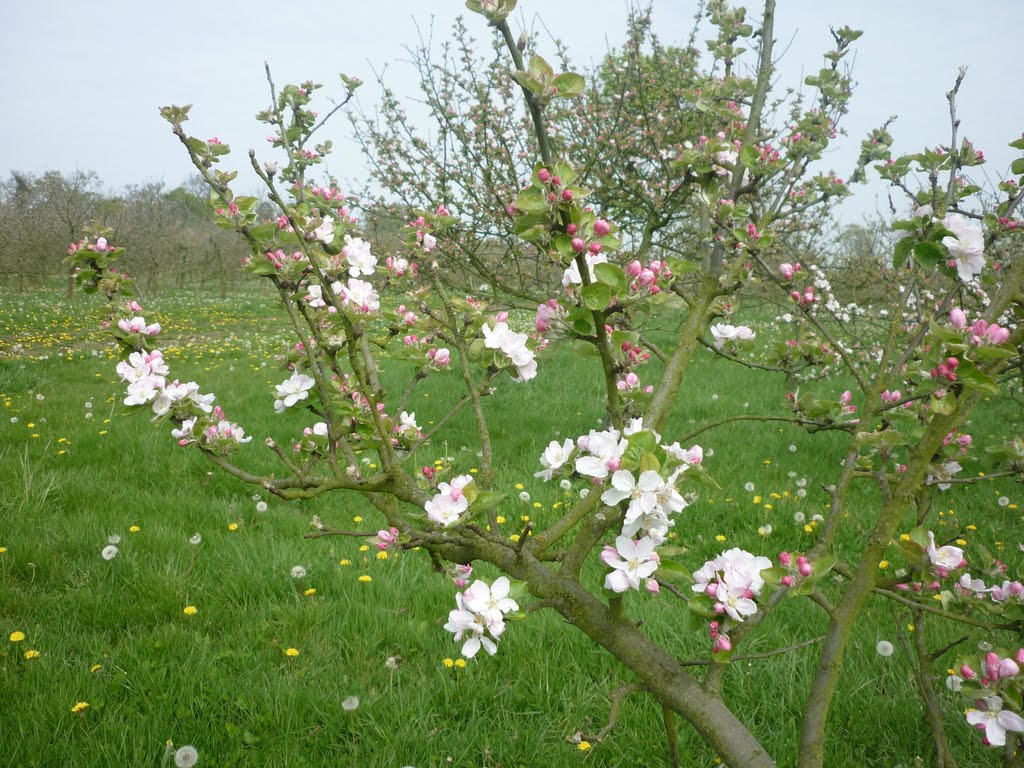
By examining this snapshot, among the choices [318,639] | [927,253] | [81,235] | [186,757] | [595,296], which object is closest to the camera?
[595,296]

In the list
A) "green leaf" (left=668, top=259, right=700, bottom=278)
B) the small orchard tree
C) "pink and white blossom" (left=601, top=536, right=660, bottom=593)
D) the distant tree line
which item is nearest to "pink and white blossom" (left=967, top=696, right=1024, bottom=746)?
the small orchard tree

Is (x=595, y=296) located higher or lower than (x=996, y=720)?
higher

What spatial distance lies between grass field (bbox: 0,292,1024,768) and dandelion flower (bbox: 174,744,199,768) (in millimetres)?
53

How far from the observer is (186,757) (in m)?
1.94

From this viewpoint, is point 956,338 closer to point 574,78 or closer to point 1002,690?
point 1002,690

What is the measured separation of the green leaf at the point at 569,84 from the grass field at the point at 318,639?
1.04m

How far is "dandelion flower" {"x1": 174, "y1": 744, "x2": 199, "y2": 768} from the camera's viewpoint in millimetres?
1919

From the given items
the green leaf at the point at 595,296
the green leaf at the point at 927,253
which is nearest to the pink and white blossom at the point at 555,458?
the green leaf at the point at 595,296

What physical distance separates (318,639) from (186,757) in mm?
661

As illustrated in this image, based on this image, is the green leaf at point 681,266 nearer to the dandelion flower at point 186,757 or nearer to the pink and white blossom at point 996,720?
the pink and white blossom at point 996,720

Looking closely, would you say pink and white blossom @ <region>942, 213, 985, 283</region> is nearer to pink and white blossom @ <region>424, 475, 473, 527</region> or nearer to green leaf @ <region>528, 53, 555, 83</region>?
green leaf @ <region>528, 53, 555, 83</region>

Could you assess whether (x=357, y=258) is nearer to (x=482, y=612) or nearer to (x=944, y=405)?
(x=482, y=612)

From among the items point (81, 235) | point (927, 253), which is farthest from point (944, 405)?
point (81, 235)

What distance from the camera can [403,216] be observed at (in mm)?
5250
